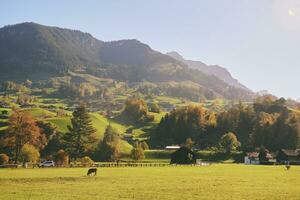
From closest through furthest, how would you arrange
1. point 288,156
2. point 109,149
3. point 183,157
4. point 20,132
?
point 20,132 → point 183,157 → point 288,156 → point 109,149

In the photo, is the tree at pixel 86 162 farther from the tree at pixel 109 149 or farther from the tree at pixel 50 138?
the tree at pixel 50 138

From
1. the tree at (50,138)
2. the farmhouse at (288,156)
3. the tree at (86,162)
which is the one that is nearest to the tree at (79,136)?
the tree at (86,162)

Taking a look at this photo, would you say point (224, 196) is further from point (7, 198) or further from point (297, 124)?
point (297, 124)

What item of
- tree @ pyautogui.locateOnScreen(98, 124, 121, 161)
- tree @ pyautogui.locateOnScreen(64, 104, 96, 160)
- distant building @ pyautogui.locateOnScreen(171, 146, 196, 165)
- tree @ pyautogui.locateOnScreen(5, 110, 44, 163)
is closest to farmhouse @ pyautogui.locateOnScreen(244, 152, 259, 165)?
distant building @ pyautogui.locateOnScreen(171, 146, 196, 165)

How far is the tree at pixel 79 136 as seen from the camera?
5226 inches

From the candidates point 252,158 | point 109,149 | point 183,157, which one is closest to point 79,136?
point 109,149

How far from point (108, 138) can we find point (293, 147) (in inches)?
2862

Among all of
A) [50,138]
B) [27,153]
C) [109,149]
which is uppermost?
[27,153]

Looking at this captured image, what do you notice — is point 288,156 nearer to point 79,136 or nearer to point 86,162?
point 86,162

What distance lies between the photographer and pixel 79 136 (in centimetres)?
13375

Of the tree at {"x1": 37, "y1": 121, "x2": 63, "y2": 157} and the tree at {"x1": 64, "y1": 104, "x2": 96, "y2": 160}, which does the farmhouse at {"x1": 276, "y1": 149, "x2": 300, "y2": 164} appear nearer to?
the tree at {"x1": 64, "y1": 104, "x2": 96, "y2": 160}

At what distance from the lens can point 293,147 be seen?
164750 mm

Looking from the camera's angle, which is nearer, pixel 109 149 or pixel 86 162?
pixel 86 162

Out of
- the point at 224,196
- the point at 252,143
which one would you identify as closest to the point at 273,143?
the point at 252,143
